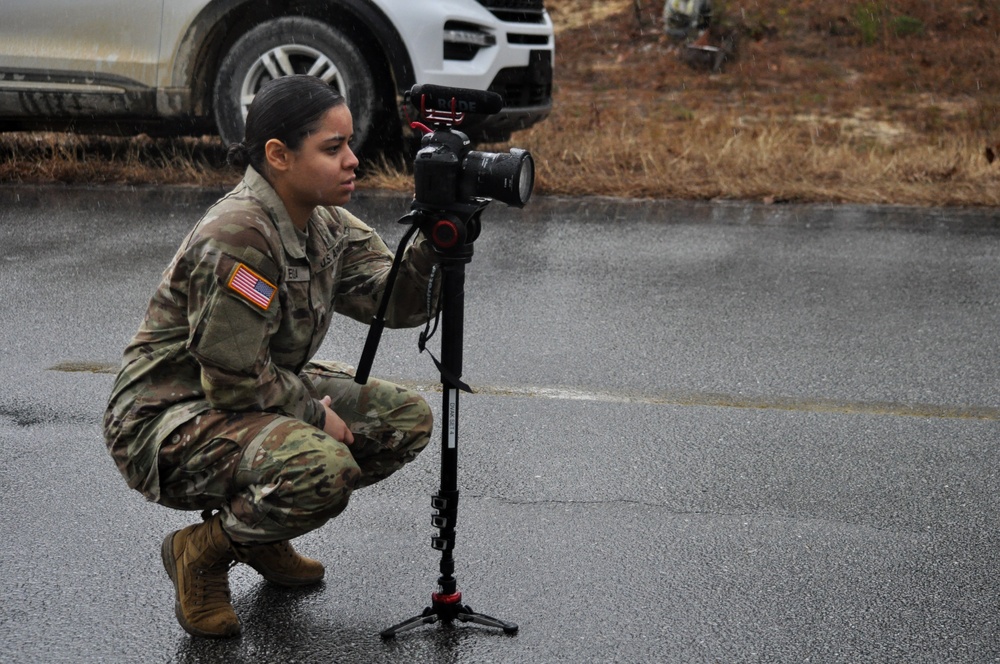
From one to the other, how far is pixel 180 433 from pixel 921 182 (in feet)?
20.9

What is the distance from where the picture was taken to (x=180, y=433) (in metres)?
3.05

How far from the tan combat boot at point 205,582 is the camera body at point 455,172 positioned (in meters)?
0.89

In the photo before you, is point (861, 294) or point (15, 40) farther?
point (15, 40)

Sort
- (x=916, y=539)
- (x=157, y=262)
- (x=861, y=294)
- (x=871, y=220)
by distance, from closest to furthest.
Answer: (x=916, y=539)
(x=861, y=294)
(x=157, y=262)
(x=871, y=220)

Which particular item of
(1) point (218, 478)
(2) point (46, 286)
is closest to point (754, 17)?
(2) point (46, 286)

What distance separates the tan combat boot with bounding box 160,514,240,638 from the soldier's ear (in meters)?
0.84

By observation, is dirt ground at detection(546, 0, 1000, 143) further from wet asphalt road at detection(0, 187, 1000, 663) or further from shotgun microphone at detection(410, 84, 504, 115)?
shotgun microphone at detection(410, 84, 504, 115)

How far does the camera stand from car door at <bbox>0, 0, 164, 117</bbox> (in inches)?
320

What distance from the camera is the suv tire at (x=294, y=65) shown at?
7.98 metres

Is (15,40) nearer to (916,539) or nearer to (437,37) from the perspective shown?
(437,37)

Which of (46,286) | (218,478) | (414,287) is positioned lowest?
(46,286)

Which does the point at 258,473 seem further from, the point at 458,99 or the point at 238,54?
the point at 238,54

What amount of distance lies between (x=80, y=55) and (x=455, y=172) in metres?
5.95

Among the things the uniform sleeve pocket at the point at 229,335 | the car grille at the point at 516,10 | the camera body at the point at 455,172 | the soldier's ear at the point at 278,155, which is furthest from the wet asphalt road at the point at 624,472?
the car grille at the point at 516,10
